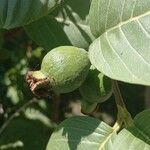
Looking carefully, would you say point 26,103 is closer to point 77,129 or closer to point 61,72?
point 77,129

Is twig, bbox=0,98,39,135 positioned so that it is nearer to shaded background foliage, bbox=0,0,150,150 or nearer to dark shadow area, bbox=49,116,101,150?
shaded background foliage, bbox=0,0,150,150

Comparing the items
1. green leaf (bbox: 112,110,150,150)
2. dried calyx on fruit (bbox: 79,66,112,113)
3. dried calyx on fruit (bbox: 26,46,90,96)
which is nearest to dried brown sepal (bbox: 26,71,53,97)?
dried calyx on fruit (bbox: 26,46,90,96)

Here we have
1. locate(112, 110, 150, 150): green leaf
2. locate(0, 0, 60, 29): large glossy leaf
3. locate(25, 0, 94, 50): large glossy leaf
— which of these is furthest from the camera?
→ locate(25, 0, 94, 50): large glossy leaf

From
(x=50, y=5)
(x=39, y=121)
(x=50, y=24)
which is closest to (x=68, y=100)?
(x=39, y=121)

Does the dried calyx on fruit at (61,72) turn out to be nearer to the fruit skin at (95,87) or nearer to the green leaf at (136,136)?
the fruit skin at (95,87)

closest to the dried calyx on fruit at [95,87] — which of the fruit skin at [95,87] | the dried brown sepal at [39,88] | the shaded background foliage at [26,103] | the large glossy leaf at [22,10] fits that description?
the fruit skin at [95,87]

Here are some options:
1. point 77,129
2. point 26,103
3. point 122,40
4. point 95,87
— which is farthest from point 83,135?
point 26,103
